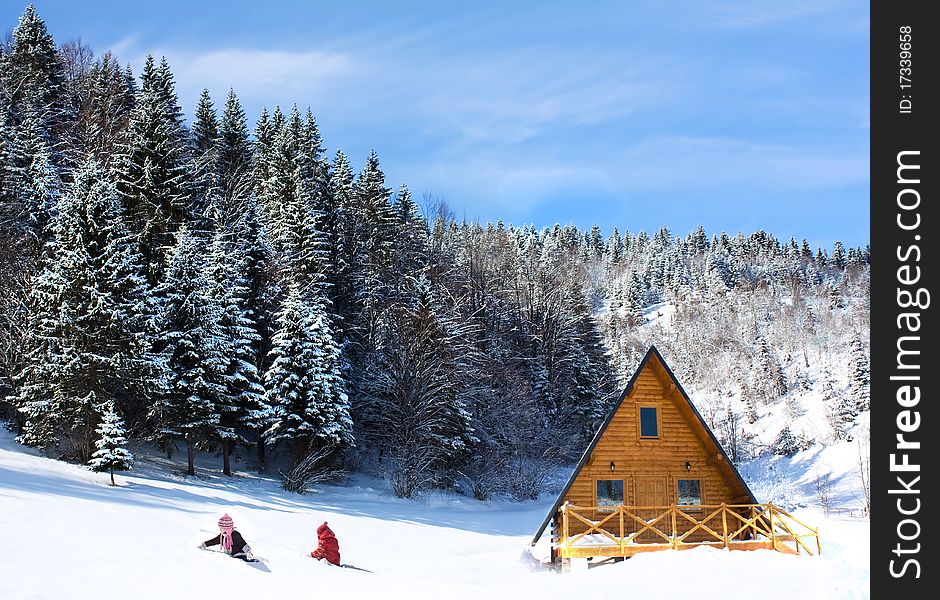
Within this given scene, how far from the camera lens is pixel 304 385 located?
113 feet

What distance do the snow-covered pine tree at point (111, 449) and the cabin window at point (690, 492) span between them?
1835 centimetres

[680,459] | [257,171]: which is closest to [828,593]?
[680,459]

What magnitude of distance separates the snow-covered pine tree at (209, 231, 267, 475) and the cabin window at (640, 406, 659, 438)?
17.0 metres

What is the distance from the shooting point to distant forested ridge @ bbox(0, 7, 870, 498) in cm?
2906

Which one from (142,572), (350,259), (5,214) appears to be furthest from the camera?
(350,259)

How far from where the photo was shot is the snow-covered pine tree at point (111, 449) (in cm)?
2491

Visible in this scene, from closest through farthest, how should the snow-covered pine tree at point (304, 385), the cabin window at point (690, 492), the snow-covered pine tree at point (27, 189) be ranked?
1. the cabin window at point (690, 492)
2. the snow-covered pine tree at point (304, 385)
3. the snow-covered pine tree at point (27, 189)

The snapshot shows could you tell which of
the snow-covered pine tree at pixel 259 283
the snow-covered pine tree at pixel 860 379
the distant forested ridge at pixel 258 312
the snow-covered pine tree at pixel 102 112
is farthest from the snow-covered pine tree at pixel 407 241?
the snow-covered pine tree at pixel 860 379

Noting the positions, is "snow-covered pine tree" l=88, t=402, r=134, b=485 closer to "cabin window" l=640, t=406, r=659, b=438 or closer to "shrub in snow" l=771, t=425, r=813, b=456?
"cabin window" l=640, t=406, r=659, b=438

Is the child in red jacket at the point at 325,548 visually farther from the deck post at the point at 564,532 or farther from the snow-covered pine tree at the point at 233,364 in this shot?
the snow-covered pine tree at the point at 233,364

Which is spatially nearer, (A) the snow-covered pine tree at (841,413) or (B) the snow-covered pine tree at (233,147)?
(B) the snow-covered pine tree at (233,147)
